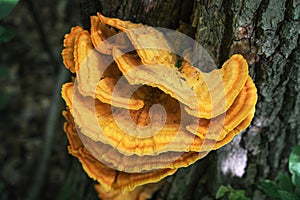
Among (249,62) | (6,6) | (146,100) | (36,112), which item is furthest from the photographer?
(36,112)

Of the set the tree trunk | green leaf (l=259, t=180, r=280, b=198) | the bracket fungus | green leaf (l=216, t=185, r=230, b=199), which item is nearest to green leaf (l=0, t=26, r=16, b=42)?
the tree trunk

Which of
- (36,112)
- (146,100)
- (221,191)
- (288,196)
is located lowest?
(36,112)

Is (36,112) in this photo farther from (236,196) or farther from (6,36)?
(236,196)

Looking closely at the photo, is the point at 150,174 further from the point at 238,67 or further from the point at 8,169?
the point at 8,169

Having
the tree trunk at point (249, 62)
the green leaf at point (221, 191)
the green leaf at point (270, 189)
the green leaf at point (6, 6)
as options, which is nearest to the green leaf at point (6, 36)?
the green leaf at point (6, 6)

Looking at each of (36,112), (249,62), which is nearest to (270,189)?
(249,62)

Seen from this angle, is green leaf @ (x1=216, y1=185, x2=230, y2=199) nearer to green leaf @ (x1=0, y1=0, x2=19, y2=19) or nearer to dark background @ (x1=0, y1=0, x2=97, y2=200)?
dark background @ (x1=0, y1=0, x2=97, y2=200)

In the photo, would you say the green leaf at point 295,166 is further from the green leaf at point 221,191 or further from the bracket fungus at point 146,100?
the green leaf at point 221,191

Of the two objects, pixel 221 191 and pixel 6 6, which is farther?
pixel 221 191
